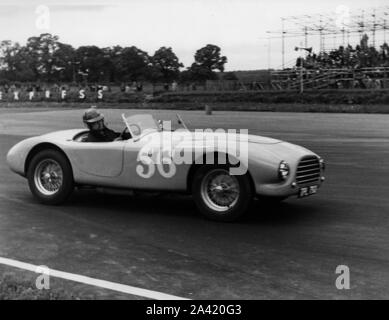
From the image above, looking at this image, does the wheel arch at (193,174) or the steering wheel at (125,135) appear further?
the steering wheel at (125,135)

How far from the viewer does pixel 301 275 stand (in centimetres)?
486

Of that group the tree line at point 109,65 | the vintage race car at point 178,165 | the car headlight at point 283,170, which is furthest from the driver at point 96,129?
the tree line at point 109,65

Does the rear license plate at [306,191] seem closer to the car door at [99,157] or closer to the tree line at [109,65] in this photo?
the car door at [99,157]

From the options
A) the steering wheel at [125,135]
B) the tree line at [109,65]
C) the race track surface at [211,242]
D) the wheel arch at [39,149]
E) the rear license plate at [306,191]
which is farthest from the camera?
the tree line at [109,65]

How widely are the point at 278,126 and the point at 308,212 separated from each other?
14.4 m

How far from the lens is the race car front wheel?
7641mm

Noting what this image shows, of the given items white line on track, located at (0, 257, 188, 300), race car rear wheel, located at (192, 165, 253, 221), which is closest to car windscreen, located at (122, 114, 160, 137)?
race car rear wheel, located at (192, 165, 253, 221)

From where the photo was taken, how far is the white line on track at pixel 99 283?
4.37m

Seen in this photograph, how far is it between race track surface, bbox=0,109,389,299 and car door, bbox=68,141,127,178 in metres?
0.49

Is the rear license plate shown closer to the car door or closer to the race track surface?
the race track surface

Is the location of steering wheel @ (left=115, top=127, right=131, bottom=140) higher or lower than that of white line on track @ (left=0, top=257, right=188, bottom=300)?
higher

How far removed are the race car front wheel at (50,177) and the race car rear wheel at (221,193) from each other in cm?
177

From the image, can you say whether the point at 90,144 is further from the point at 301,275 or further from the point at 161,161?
the point at 301,275

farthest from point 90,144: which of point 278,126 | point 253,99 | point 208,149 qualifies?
point 253,99
